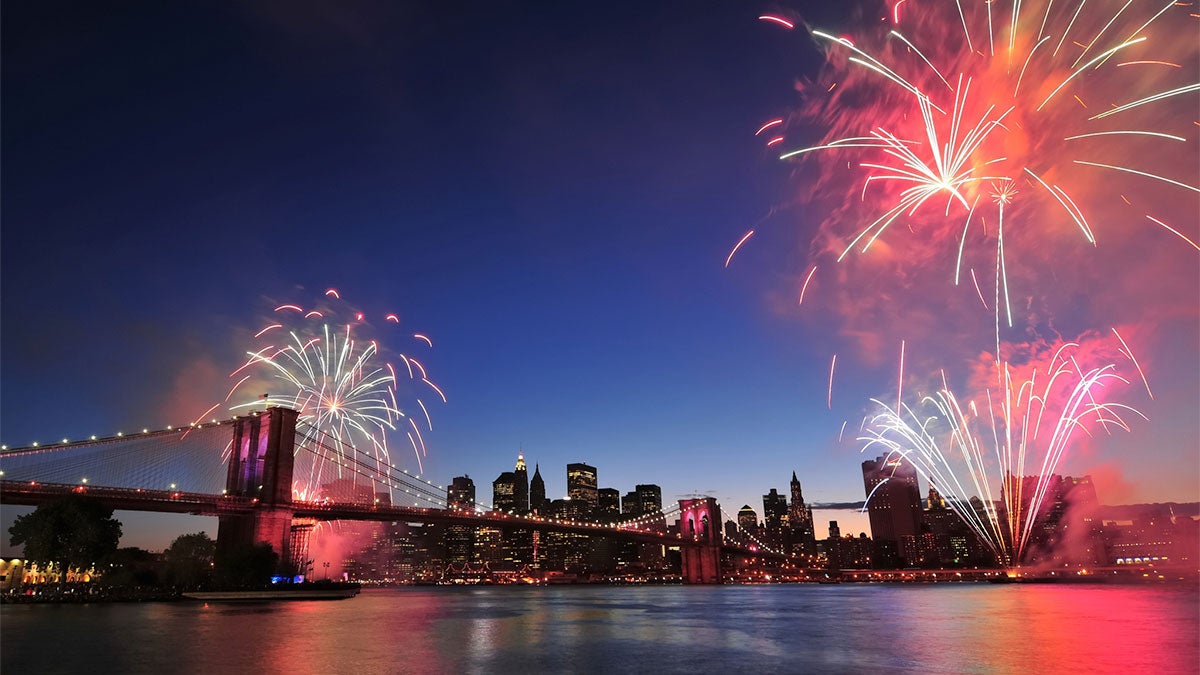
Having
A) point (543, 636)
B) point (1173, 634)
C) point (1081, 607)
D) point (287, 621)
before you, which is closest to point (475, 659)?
point (543, 636)

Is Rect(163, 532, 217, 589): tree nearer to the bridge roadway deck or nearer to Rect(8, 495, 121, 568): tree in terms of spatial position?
the bridge roadway deck

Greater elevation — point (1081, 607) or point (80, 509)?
point (80, 509)

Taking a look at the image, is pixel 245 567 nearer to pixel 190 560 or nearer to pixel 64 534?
pixel 190 560

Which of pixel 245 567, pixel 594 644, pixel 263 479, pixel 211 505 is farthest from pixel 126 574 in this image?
pixel 594 644

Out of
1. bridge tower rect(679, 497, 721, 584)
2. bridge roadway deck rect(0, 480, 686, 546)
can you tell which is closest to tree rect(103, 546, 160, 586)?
bridge roadway deck rect(0, 480, 686, 546)

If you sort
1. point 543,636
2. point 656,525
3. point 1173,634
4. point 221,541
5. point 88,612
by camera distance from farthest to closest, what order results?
point 656,525, point 221,541, point 88,612, point 543,636, point 1173,634

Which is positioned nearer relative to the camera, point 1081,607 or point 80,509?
point 1081,607

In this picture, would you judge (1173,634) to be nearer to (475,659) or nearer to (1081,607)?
(1081,607)
